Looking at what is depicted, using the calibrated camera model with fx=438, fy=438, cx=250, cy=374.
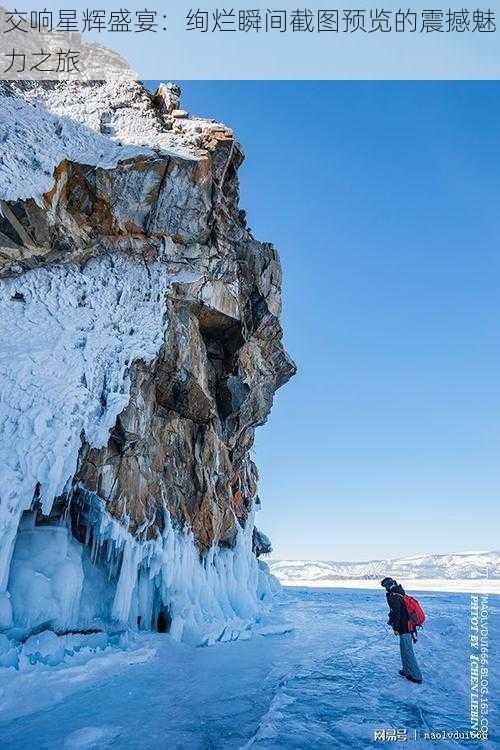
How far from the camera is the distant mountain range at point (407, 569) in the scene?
101 meters

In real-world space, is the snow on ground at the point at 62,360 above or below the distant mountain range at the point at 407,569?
above

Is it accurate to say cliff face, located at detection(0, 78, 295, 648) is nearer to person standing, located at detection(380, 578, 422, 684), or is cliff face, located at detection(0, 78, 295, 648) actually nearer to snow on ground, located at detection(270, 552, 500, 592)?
person standing, located at detection(380, 578, 422, 684)

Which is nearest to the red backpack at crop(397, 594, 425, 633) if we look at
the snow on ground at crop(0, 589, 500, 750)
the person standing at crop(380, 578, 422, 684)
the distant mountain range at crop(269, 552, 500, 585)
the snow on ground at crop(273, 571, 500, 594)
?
the person standing at crop(380, 578, 422, 684)

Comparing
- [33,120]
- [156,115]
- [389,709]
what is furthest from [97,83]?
[389,709]

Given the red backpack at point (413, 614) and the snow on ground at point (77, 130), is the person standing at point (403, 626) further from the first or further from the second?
the snow on ground at point (77, 130)

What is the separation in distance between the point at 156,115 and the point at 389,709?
2079 centimetres

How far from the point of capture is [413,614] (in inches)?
282

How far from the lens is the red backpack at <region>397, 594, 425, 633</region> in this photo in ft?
23.2

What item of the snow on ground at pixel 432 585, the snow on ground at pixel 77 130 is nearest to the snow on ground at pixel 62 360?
the snow on ground at pixel 77 130

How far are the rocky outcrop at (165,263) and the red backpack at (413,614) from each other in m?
7.52

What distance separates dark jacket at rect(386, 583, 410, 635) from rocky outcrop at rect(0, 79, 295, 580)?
23.9 ft

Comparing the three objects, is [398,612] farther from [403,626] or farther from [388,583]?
[388,583]

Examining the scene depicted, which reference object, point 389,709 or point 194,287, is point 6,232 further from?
point 389,709

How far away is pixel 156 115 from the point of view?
729 inches
